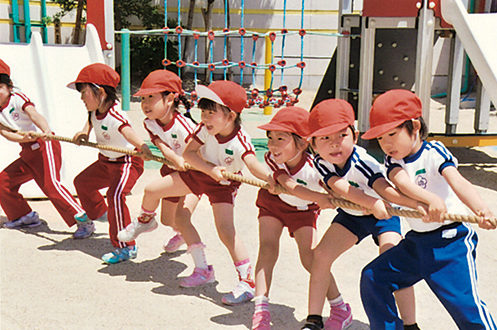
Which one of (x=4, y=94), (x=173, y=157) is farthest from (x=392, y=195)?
(x=4, y=94)

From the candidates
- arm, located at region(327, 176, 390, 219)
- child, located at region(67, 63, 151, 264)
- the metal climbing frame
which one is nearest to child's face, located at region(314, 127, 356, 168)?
arm, located at region(327, 176, 390, 219)

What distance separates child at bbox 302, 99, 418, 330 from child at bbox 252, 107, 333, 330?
0.17 m

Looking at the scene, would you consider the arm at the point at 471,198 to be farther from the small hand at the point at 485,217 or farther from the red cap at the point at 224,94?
the red cap at the point at 224,94

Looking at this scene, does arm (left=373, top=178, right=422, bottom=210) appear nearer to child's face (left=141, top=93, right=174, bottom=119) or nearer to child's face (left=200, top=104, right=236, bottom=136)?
child's face (left=200, top=104, right=236, bottom=136)

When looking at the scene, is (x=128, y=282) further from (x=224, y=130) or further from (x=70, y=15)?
(x=70, y=15)

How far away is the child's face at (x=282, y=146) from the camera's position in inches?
123

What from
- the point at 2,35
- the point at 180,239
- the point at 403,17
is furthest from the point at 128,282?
the point at 2,35

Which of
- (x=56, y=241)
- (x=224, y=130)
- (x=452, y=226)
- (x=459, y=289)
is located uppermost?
(x=224, y=130)

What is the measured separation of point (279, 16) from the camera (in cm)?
1577

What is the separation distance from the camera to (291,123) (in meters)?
3.10

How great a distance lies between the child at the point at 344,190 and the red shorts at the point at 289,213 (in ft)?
0.67

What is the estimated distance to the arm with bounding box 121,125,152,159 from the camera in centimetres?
399

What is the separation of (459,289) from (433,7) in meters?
4.87

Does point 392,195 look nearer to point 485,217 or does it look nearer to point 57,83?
point 485,217
